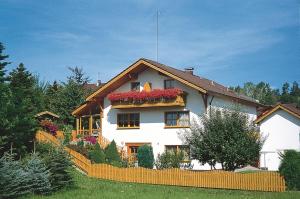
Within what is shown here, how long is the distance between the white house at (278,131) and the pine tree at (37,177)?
19.4 meters

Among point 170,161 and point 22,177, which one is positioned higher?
point 22,177

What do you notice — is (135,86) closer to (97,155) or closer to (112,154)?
(112,154)

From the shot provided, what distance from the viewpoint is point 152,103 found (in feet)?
113

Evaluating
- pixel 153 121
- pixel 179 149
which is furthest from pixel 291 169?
pixel 153 121

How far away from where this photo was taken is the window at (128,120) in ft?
119

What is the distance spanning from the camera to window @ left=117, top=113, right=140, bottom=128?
36.4 meters

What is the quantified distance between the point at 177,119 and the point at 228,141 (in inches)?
431

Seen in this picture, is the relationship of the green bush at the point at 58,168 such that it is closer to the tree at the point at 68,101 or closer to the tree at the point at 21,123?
the tree at the point at 21,123

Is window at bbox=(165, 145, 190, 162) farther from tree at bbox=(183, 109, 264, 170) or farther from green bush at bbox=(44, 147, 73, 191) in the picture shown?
green bush at bbox=(44, 147, 73, 191)

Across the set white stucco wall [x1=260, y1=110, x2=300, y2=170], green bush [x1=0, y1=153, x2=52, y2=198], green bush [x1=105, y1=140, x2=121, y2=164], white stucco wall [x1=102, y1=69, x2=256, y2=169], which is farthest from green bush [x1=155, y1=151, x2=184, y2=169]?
green bush [x1=0, y1=153, x2=52, y2=198]

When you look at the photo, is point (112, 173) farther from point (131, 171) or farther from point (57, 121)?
point (57, 121)

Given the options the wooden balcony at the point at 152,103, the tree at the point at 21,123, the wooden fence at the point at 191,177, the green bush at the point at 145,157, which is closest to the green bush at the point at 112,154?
the green bush at the point at 145,157

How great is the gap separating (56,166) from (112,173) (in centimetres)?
713

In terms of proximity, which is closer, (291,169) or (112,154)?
(291,169)
